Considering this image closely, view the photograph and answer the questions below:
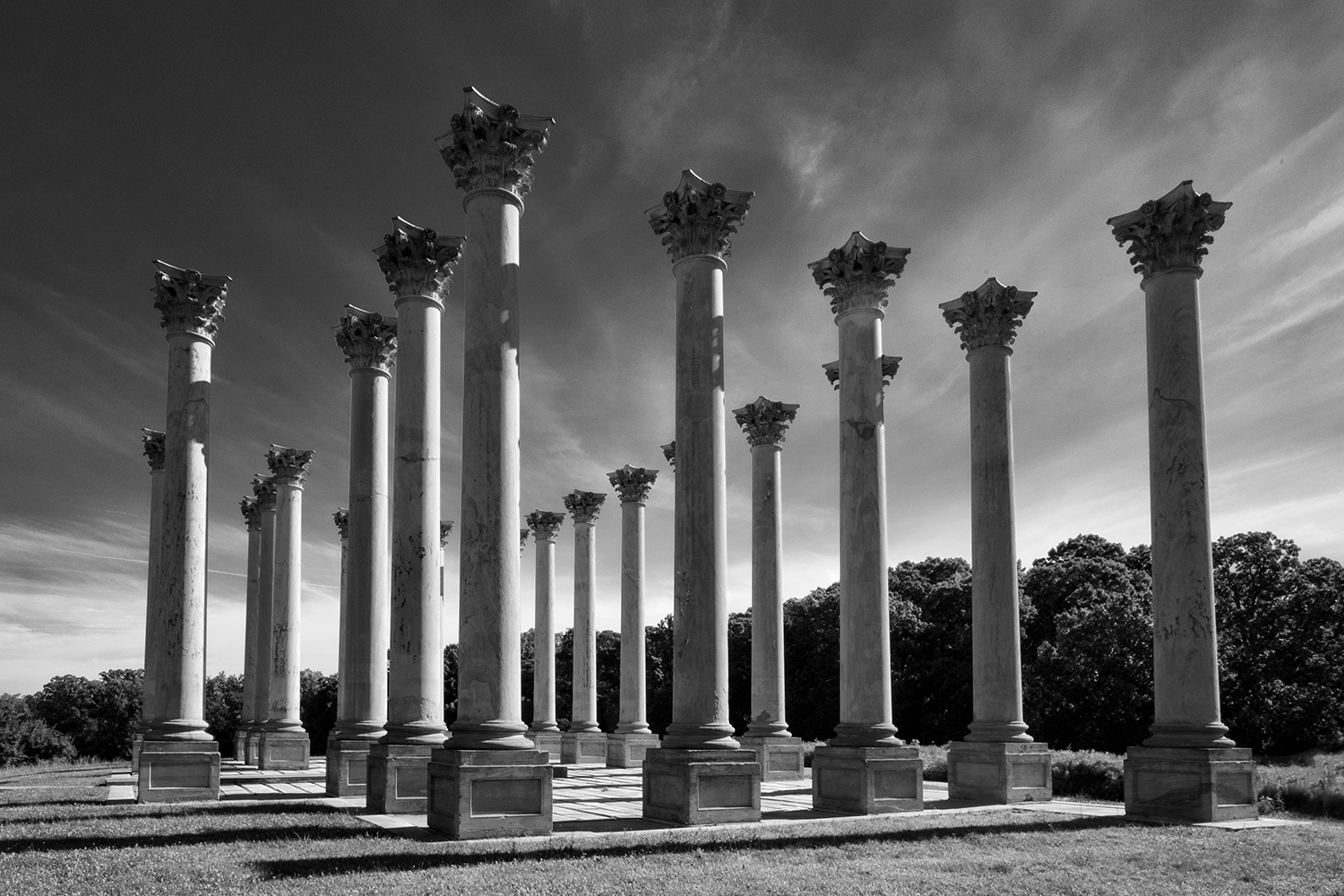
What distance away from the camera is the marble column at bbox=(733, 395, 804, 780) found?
71.8 m

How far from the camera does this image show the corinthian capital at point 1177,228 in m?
49.1

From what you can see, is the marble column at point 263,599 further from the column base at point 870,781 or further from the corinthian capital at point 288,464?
the column base at point 870,781

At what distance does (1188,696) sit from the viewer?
4634 centimetres

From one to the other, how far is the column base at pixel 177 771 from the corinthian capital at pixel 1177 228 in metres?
48.9

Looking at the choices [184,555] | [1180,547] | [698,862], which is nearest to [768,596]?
[1180,547]

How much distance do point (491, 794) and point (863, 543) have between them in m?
22.0

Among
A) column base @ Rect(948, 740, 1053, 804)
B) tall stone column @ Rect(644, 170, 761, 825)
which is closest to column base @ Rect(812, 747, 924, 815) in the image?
column base @ Rect(948, 740, 1053, 804)

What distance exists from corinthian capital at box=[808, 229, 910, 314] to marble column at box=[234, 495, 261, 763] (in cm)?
5814

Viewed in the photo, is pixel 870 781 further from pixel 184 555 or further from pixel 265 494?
pixel 265 494

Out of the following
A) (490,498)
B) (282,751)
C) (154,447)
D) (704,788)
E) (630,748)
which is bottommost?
(630,748)

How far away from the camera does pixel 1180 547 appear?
4750cm

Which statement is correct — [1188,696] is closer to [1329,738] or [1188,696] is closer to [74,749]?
[1329,738]

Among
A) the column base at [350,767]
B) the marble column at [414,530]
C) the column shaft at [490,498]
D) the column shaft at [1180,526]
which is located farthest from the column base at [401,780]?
the column shaft at [1180,526]

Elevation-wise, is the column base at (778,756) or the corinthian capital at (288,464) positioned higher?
the corinthian capital at (288,464)
